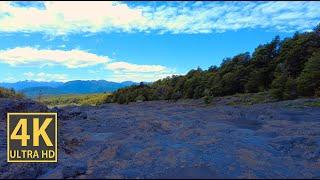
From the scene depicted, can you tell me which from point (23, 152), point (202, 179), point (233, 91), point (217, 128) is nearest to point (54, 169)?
point (23, 152)

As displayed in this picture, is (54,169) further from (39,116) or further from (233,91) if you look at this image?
(233,91)

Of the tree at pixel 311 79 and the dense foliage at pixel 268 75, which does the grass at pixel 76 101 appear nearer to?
the dense foliage at pixel 268 75

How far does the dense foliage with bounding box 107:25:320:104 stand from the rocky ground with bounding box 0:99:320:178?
16.7m

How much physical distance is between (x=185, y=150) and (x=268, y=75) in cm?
4165

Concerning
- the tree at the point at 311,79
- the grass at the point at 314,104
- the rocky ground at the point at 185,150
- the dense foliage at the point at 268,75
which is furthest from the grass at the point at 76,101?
the rocky ground at the point at 185,150

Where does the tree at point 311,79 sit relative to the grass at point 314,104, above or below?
above

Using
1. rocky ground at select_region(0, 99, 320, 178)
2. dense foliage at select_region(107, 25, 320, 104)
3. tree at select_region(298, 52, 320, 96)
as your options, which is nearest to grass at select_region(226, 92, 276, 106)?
dense foliage at select_region(107, 25, 320, 104)

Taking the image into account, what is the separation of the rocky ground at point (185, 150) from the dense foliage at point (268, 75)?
1671 centimetres

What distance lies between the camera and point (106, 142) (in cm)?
2128

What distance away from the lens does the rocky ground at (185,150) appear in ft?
46.6

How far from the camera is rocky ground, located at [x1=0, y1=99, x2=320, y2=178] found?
14.2 metres

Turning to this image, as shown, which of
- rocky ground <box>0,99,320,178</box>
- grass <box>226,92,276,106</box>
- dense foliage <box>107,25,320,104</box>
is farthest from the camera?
grass <box>226,92,276,106</box>

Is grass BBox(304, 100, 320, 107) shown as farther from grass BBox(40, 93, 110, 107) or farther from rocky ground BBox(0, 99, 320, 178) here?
grass BBox(40, 93, 110, 107)

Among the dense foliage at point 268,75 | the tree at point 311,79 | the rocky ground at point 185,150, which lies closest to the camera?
the rocky ground at point 185,150
